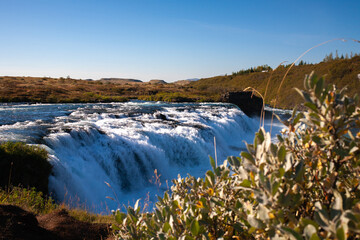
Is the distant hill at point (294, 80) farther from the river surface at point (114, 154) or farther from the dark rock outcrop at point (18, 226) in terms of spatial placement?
the dark rock outcrop at point (18, 226)

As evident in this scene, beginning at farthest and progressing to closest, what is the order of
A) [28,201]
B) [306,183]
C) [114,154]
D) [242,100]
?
[242,100], [114,154], [28,201], [306,183]

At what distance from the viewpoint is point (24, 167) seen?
674 centimetres

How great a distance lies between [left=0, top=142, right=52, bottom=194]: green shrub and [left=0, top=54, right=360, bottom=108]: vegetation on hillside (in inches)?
246

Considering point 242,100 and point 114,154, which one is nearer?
point 114,154

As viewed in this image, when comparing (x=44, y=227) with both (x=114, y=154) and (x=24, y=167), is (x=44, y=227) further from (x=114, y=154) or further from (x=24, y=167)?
(x=114, y=154)

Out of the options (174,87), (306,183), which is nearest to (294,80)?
(174,87)

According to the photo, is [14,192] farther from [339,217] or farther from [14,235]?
[339,217]

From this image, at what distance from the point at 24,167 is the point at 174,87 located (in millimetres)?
49444

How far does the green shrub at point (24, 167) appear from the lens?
6.41 m

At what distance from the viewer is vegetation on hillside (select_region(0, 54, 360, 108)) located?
2775 centimetres

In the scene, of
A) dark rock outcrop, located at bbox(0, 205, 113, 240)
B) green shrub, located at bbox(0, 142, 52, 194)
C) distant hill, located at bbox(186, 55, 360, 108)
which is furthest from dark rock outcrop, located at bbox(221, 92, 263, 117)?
dark rock outcrop, located at bbox(0, 205, 113, 240)

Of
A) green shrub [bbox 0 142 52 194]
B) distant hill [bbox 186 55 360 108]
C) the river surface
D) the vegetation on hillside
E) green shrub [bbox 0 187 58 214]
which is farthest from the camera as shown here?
distant hill [bbox 186 55 360 108]

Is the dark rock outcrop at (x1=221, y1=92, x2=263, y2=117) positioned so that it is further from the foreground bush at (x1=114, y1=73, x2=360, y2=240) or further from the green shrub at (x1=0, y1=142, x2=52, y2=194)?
the foreground bush at (x1=114, y1=73, x2=360, y2=240)

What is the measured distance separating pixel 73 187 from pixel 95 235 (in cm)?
477
